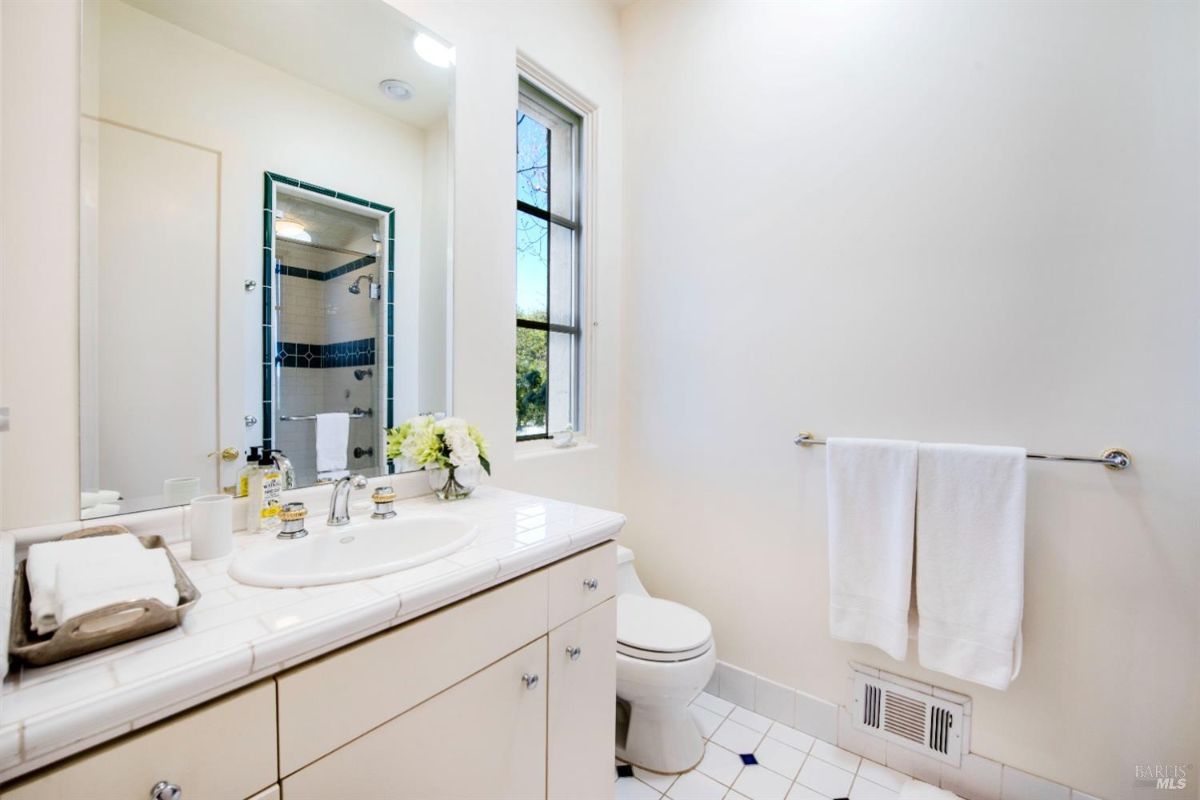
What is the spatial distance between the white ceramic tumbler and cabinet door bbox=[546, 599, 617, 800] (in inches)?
25.7

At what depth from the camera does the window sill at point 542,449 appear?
171 centimetres

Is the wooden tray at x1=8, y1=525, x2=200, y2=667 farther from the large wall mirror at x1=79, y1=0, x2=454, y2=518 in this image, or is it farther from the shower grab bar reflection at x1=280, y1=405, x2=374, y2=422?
the shower grab bar reflection at x1=280, y1=405, x2=374, y2=422

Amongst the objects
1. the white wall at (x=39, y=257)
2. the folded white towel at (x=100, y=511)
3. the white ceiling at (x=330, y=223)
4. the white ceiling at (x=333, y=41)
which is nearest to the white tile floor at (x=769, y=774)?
the folded white towel at (x=100, y=511)

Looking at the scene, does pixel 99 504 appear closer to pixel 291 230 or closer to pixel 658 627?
pixel 291 230

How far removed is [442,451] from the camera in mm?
1297

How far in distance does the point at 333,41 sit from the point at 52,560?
4.10ft

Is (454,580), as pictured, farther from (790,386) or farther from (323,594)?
(790,386)

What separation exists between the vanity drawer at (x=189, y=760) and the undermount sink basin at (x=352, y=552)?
0.66ft

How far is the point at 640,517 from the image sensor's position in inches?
81.4

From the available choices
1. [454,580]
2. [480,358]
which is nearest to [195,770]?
[454,580]

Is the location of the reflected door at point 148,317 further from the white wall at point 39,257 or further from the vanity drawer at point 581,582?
the vanity drawer at point 581,582

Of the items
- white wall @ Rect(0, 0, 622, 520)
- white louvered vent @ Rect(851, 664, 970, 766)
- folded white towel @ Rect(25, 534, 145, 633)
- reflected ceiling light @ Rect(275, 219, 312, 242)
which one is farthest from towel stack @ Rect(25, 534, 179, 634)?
white louvered vent @ Rect(851, 664, 970, 766)

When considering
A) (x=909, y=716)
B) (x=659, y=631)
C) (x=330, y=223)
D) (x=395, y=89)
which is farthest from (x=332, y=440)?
(x=909, y=716)

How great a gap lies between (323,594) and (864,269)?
5.38 feet
